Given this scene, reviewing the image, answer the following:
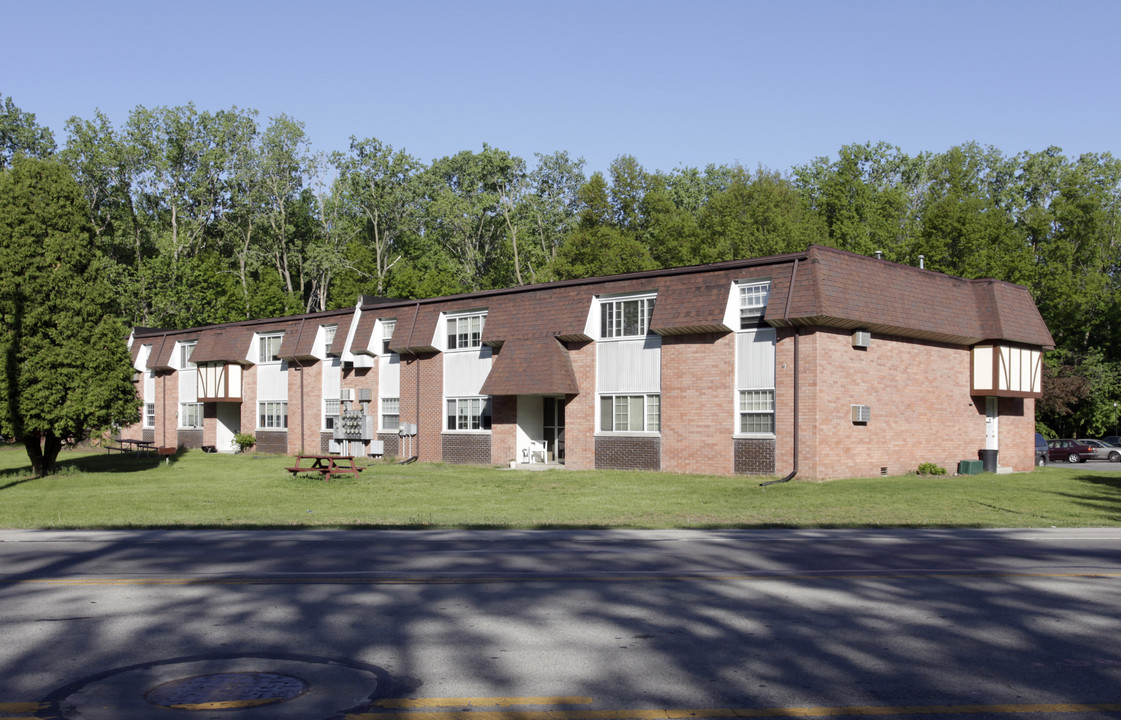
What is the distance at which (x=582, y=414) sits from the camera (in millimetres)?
35250

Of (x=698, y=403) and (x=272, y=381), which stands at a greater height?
(x=272, y=381)

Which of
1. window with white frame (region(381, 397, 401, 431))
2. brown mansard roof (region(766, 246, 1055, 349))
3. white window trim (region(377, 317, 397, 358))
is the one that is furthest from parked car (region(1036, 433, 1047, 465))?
white window trim (region(377, 317, 397, 358))

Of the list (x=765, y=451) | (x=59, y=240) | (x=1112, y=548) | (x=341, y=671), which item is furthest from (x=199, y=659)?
(x=59, y=240)

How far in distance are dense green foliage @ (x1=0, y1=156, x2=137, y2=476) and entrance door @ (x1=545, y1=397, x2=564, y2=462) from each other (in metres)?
15.5

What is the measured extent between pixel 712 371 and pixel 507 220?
4793 centimetres

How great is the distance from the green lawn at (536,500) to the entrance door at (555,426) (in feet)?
12.8

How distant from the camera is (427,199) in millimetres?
81750

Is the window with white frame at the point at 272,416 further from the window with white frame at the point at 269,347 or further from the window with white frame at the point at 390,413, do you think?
the window with white frame at the point at 390,413

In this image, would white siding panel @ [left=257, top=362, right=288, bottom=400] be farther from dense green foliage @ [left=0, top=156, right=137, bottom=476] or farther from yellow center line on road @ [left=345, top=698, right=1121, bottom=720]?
yellow center line on road @ [left=345, top=698, right=1121, bottom=720]

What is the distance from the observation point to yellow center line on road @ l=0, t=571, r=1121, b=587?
11.1m

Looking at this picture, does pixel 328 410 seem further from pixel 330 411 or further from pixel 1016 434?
pixel 1016 434

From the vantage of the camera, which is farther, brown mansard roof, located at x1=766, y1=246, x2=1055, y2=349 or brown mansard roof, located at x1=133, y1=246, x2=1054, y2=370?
brown mansard roof, located at x1=133, y1=246, x2=1054, y2=370

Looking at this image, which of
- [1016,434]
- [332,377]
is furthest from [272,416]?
[1016,434]

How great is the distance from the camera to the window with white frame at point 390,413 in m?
43.1
